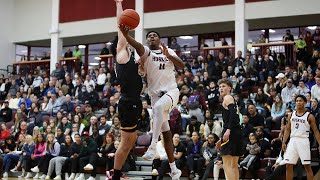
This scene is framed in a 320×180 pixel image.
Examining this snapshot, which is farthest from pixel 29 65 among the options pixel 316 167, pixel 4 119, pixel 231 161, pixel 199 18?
pixel 231 161

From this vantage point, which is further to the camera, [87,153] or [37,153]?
[37,153]

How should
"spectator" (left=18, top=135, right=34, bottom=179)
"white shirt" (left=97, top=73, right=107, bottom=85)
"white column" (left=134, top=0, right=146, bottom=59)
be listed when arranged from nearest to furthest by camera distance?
"spectator" (left=18, top=135, right=34, bottom=179)
"white shirt" (left=97, top=73, right=107, bottom=85)
"white column" (left=134, top=0, right=146, bottom=59)

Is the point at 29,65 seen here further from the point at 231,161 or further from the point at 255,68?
the point at 231,161

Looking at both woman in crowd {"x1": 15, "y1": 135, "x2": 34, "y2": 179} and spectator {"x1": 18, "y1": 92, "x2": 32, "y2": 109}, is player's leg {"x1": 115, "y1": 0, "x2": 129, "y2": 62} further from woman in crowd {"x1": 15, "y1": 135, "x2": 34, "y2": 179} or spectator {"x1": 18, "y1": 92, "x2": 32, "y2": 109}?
spectator {"x1": 18, "y1": 92, "x2": 32, "y2": 109}

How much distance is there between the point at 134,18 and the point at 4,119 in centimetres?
1618

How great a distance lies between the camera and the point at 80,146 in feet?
55.9

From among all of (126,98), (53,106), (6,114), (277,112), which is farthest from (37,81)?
(126,98)

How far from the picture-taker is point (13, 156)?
18.4m

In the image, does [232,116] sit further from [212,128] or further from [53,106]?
[53,106]

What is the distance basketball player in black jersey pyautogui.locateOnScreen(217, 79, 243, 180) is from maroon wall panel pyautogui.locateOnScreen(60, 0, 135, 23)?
1639cm

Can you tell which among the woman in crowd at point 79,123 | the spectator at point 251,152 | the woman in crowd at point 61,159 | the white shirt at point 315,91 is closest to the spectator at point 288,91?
the white shirt at point 315,91

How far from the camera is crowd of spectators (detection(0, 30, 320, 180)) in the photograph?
15039 millimetres

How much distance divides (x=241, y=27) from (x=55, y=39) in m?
9.58

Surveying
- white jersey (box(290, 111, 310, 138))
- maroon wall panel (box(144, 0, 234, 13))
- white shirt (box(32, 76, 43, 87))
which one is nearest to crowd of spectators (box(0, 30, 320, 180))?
white shirt (box(32, 76, 43, 87))
